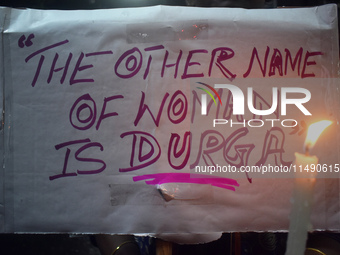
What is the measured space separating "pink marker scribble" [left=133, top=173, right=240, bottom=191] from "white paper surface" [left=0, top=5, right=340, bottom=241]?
0.01 meters

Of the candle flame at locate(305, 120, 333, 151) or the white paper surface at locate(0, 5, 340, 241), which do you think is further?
the white paper surface at locate(0, 5, 340, 241)

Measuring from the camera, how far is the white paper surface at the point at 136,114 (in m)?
1.28

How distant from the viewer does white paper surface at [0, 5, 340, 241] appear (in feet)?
4.21

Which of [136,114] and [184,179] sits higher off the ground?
[136,114]

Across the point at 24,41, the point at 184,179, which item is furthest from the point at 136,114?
the point at 24,41

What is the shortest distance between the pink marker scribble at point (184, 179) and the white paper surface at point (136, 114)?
0.01 m

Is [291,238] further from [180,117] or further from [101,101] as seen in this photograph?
[101,101]

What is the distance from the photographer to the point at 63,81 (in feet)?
4.34

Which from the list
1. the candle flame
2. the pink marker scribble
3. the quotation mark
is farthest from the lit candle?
the quotation mark

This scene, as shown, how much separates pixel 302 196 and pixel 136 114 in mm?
774

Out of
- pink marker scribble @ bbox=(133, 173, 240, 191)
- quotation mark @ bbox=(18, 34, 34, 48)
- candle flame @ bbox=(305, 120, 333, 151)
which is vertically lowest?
pink marker scribble @ bbox=(133, 173, 240, 191)

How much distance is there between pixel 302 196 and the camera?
0.65 meters

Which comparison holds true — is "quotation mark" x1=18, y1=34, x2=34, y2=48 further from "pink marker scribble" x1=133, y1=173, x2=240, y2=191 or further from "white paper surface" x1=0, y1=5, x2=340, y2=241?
"pink marker scribble" x1=133, y1=173, x2=240, y2=191

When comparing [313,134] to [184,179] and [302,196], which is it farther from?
[184,179]
